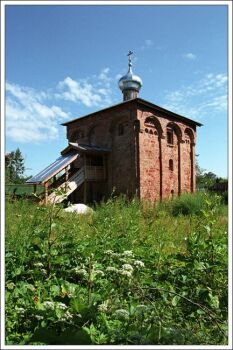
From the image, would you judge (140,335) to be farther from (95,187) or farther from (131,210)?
Answer: (95,187)

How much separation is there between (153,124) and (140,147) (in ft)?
6.58

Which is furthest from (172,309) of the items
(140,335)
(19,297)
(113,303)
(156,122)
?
(156,122)

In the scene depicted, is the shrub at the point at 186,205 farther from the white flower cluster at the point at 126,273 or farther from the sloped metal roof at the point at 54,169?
the white flower cluster at the point at 126,273

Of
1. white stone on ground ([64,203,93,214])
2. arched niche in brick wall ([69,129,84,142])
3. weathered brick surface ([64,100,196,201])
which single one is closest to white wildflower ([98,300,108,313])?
white stone on ground ([64,203,93,214])

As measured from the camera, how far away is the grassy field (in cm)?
233

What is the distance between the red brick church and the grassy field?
1344cm

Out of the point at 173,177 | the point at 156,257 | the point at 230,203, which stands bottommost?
the point at 156,257

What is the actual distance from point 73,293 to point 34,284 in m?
0.68

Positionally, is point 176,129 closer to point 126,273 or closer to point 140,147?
point 140,147

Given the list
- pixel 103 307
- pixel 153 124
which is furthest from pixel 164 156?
pixel 103 307

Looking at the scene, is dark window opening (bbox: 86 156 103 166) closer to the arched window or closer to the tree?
the arched window

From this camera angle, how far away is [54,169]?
17828 mm

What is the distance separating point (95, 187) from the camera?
68.9 ft

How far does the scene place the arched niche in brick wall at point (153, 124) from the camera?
64.6ft
